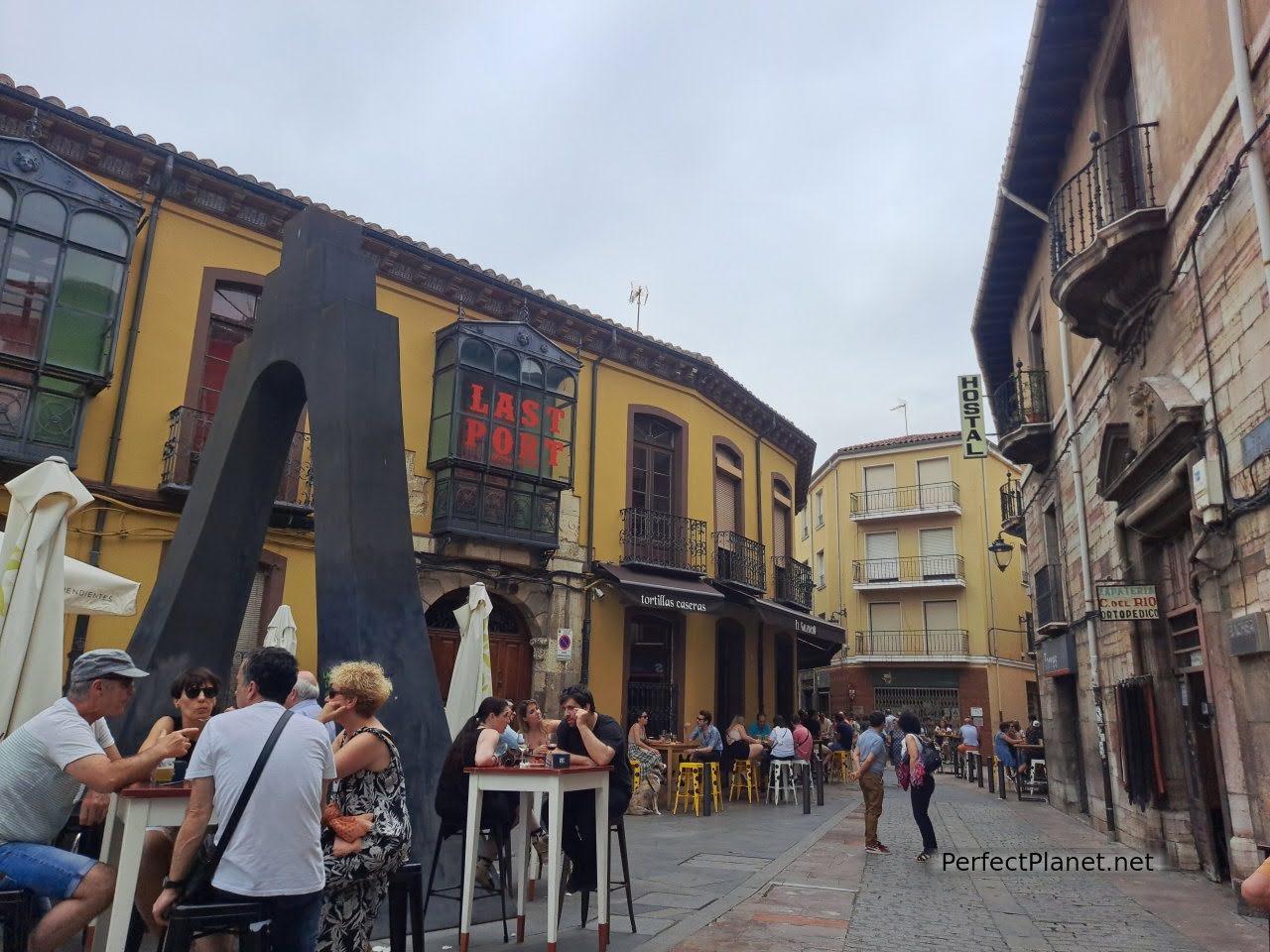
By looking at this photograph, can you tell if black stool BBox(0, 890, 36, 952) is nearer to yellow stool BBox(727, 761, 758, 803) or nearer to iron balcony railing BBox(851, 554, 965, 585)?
yellow stool BBox(727, 761, 758, 803)

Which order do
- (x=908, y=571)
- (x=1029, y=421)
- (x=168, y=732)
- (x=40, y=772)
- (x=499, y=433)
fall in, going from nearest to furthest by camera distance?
(x=40, y=772), (x=168, y=732), (x=1029, y=421), (x=499, y=433), (x=908, y=571)

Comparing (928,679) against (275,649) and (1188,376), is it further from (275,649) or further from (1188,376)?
(275,649)

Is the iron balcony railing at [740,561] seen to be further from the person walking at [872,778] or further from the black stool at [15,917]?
the black stool at [15,917]

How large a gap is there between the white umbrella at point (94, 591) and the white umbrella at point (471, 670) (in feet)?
10.7

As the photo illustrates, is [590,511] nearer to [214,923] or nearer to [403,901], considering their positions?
[403,901]

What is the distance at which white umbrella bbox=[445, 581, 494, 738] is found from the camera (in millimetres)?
9367

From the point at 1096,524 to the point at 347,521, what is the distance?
9489 mm

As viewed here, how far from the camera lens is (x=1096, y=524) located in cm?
1105

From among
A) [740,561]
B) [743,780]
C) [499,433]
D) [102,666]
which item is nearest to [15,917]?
[102,666]

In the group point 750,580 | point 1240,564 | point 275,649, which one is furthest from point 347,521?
point 750,580

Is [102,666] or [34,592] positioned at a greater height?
[34,592]

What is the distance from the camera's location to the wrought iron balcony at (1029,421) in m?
13.5

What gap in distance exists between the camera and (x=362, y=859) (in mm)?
3443

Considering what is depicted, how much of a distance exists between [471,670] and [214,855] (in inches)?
259
